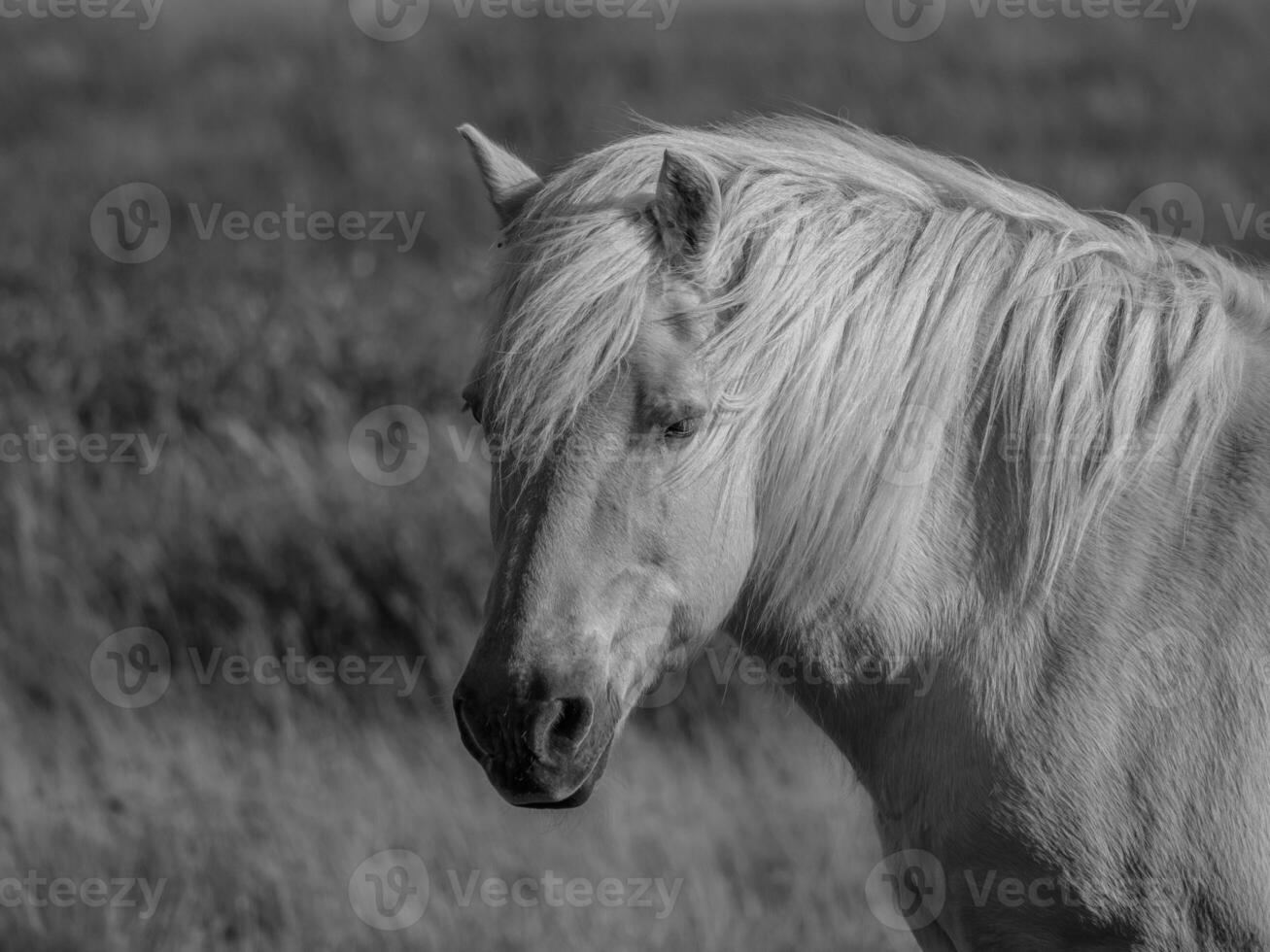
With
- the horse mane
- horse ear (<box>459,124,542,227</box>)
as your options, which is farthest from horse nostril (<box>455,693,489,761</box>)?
horse ear (<box>459,124,542,227</box>)

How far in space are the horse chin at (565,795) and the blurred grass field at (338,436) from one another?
30.7 inches

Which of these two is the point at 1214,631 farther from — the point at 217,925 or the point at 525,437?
the point at 217,925

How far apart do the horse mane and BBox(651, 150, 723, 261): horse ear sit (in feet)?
0.10

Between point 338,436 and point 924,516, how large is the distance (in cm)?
499

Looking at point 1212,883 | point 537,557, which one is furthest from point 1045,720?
point 537,557

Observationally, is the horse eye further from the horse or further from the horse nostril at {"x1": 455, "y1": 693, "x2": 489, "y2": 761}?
the horse nostril at {"x1": 455, "y1": 693, "x2": 489, "y2": 761}

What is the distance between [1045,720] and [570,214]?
1163 mm

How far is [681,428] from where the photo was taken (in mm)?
2004

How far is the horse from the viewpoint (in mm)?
1947

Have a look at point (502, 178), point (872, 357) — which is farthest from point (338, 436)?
point (872, 357)

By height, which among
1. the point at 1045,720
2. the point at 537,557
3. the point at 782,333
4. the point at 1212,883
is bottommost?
the point at 1212,883

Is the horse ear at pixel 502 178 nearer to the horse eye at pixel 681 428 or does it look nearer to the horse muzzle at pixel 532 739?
the horse eye at pixel 681 428

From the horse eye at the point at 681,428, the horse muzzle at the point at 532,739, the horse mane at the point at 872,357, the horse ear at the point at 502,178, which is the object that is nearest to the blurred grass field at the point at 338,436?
the horse ear at the point at 502,178

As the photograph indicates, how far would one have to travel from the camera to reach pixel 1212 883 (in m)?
1.92
